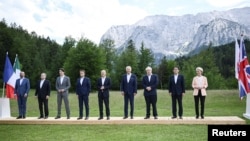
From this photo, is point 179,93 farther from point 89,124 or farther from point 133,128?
point 89,124

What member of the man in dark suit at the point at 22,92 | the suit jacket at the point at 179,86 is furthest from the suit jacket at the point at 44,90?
the suit jacket at the point at 179,86

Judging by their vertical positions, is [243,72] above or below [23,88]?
above

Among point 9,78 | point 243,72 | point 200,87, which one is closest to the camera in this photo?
point 200,87

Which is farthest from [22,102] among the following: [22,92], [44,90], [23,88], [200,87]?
[200,87]

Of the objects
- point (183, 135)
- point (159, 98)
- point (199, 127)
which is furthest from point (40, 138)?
point (159, 98)

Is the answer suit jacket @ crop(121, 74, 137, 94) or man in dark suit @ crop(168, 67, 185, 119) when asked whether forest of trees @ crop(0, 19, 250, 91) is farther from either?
man in dark suit @ crop(168, 67, 185, 119)

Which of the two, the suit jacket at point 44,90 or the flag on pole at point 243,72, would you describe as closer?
the suit jacket at point 44,90

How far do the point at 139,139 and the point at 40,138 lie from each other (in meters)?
3.20

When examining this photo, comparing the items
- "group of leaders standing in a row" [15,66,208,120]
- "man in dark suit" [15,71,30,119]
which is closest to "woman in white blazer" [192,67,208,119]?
"group of leaders standing in a row" [15,66,208,120]

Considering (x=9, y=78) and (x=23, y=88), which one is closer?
(x=23, y=88)

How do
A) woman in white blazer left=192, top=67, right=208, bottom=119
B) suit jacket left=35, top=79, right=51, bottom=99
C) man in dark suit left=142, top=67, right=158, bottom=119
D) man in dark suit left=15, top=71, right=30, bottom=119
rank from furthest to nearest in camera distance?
man in dark suit left=15, top=71, right=30, bottom=119, suit jacket left=35, top=79, right=51, bottom=99, man in dark suit left=142, top=67, right=158, bottom=119, woman in white blazer left=192, top=67, right=208, bottom=119

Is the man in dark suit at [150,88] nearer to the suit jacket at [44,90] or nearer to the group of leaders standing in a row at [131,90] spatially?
the group of leaders standing in a row at [131,90]

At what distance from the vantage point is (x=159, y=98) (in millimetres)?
32812

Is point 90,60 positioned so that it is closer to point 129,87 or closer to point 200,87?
point 129,87
